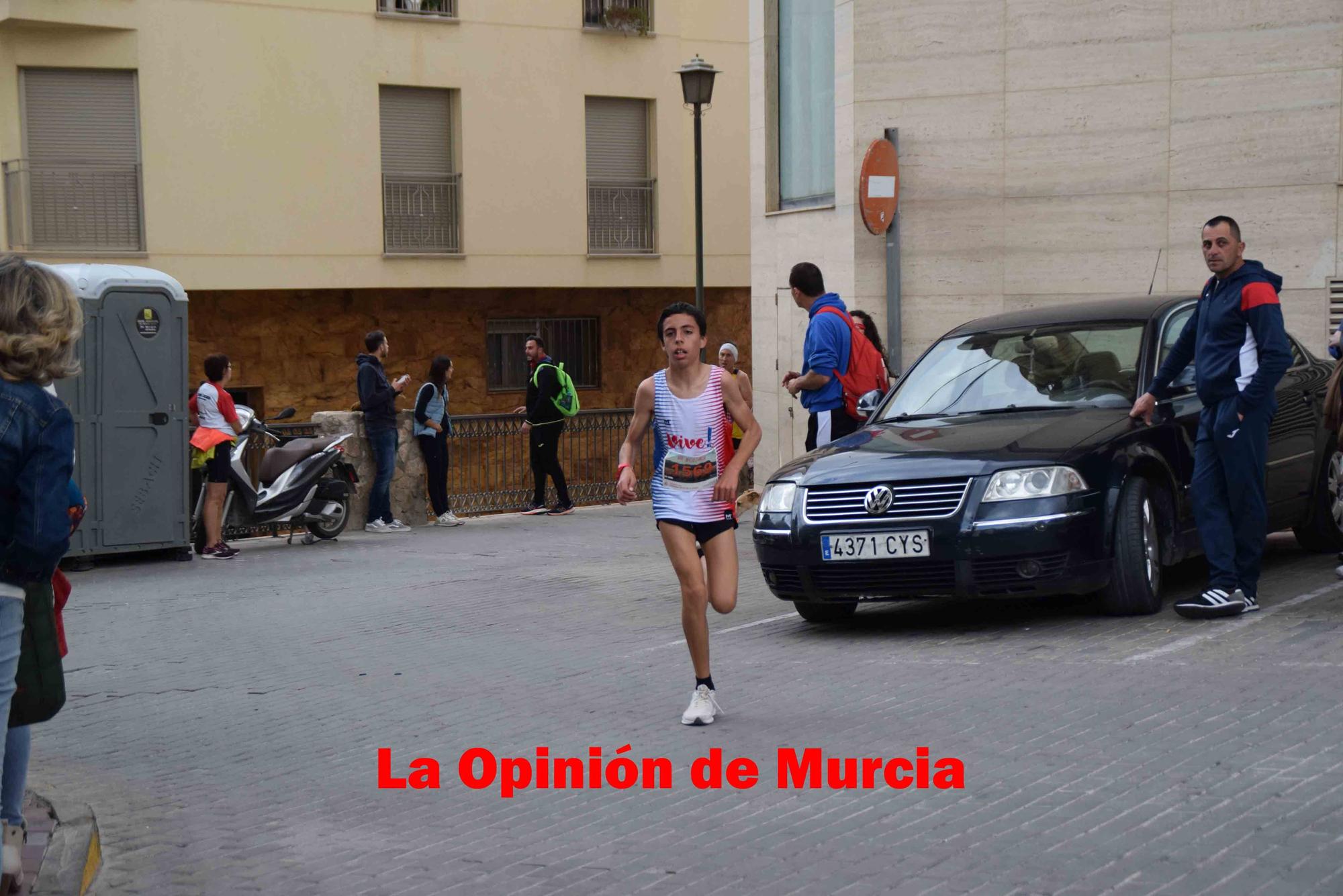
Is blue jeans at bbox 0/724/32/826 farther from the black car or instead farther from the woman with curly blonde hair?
the black car

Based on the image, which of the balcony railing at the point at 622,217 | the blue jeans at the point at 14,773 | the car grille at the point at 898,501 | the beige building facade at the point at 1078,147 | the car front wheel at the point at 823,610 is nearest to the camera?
the blue jeans at the point at 14,773

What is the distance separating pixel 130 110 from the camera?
2453 cm

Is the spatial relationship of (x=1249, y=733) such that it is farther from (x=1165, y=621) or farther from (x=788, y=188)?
(x=788, y=188)

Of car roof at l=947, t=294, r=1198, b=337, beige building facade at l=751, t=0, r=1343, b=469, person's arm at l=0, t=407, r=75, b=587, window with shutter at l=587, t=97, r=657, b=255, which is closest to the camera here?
person's arm at l=0, t=407, r=75, b=587

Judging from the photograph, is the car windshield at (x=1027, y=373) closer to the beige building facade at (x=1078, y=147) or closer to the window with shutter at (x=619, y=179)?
the beige building facade at (x=1078, y=147)

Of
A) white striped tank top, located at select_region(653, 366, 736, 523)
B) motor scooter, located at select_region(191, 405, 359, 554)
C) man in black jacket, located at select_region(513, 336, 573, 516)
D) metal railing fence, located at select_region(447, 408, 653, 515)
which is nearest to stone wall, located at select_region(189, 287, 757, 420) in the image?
metal railing fence, located at select_region(447, 408, 653, 515)

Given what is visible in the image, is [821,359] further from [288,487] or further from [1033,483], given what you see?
[288,487]

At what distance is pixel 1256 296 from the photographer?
8.65 meters

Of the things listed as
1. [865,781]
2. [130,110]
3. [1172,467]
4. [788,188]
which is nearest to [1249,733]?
[865,781]

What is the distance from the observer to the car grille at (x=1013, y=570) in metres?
8.34

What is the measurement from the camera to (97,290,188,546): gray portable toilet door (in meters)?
14.0

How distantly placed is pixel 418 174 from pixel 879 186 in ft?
43.6

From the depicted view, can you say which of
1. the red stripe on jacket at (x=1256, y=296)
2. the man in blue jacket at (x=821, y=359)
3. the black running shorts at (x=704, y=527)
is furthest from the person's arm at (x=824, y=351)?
the black running shorts at (x=704, y=527)

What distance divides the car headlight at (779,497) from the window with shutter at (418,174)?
735 inches
